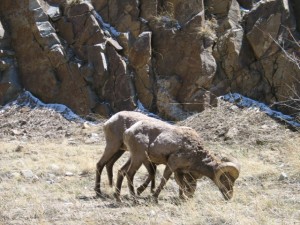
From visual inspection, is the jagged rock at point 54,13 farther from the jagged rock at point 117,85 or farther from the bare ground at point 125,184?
the bare ground at point 125,184

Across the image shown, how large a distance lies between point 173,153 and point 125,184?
205 centimetres

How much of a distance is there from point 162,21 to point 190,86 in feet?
7.90

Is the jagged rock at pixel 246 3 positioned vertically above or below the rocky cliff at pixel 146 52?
above

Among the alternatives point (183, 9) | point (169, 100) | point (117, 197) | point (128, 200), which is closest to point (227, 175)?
point (128, 200)

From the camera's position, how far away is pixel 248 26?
51.3 ft

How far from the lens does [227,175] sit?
23.6ft

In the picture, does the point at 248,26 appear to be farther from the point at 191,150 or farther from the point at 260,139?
the point at 191,150

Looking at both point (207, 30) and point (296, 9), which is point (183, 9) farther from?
point (296, 9)

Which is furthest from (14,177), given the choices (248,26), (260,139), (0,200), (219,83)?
(248,26)

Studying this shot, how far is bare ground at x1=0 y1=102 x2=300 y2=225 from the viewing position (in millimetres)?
6148

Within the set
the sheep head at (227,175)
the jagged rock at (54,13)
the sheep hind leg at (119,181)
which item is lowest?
the sheep hind leg at (119,181)

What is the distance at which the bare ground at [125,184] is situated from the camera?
6148 mm

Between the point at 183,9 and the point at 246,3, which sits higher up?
the point at 246,3

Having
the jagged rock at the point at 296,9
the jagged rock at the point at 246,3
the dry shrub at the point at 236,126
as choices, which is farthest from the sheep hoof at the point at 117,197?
the jagged rock at the point at 246,3
